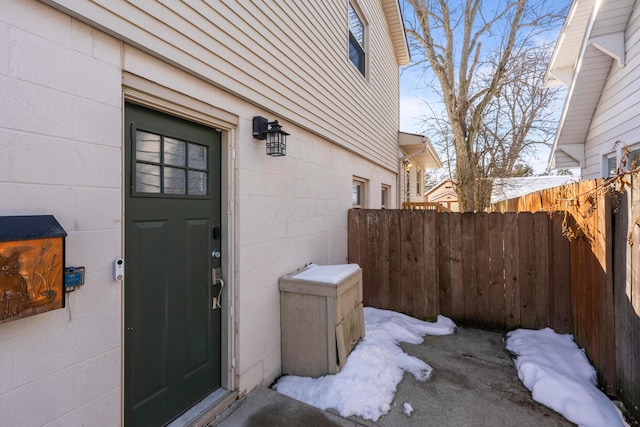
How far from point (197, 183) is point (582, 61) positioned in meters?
6.22

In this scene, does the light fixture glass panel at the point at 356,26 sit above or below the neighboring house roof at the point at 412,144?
above

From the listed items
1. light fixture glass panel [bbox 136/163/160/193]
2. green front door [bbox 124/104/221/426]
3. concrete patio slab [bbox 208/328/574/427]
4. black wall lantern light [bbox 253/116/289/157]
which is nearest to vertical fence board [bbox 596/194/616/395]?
concrete patio slab [bbox 208/328/574/427]

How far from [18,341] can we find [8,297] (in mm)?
245

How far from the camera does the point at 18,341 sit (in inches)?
55.4

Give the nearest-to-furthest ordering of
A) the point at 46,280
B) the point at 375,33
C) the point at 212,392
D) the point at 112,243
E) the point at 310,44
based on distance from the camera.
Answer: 1. the point at 46,280
2. the point at 112,243
3. the point at 212,392
4. the point at 310,44
5. the point at 375,33

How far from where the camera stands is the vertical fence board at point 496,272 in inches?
169

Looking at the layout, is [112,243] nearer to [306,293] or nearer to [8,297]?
[8,297]

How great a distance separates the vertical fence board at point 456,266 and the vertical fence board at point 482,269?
20 cm

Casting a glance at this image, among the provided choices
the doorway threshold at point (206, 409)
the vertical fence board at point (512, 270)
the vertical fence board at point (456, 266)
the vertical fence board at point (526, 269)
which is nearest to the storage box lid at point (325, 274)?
the doorway threshold at point (206, 409)

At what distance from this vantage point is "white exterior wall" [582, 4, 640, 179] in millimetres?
4297

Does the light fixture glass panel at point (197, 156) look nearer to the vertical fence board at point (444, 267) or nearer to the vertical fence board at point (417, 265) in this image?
the vertical fence board at point (417, 265)

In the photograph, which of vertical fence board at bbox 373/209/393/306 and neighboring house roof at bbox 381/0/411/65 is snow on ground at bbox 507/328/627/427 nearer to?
vertical fence board at bbox 373/209/393/306

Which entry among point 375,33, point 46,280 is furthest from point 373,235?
point 375,33

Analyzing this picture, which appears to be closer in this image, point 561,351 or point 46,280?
point 46,280
